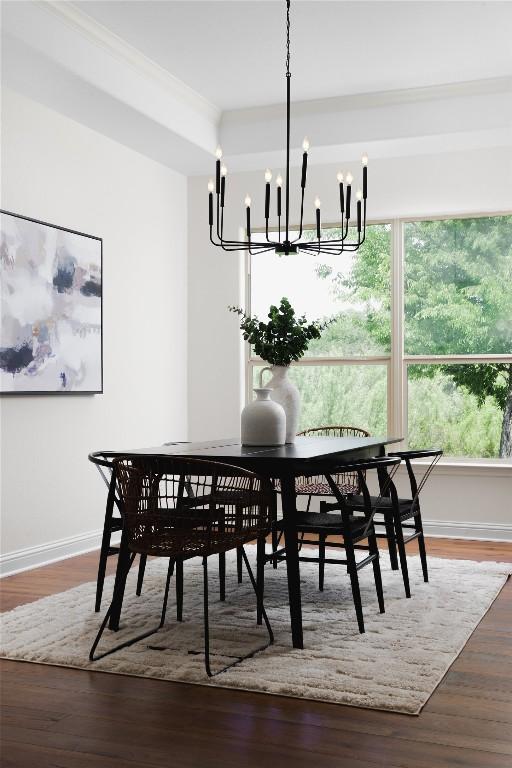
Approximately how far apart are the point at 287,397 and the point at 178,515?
143 centimetres

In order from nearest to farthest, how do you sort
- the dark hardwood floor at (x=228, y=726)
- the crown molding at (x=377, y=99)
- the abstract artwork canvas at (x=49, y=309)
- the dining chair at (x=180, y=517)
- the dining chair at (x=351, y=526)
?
the dark hardwood floor at (x=228, y=726) < the dining chair at (x=180, y=517) < the dining chair at (x=351, y=526) < the abstract artwork canvas at (x=49, y=309) < the crown molding at (x=377, y=99)

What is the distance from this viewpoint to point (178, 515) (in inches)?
133

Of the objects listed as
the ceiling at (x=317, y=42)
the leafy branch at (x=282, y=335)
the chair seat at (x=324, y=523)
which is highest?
the ceiling at (x=317, y=42)

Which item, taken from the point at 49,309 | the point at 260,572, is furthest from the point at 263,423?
the point at 49,309

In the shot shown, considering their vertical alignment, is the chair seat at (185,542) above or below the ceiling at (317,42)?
below

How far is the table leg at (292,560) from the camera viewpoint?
3.49 m

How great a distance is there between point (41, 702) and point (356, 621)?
1486 millimetres

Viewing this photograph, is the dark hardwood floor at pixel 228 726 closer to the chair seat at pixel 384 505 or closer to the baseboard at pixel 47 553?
the chair seat at pixel 384 505

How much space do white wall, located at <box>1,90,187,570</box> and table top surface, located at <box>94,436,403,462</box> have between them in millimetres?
988

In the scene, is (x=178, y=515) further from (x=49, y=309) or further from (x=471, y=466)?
(x=471, y=466)

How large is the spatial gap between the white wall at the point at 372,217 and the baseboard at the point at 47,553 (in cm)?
165

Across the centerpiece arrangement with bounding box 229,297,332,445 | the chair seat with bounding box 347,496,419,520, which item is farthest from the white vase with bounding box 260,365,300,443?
the chair seat with bounding box 347,496,419,520

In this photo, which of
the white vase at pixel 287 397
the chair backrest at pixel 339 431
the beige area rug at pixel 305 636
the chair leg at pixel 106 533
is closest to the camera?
the beige area rug at pixel 305 636

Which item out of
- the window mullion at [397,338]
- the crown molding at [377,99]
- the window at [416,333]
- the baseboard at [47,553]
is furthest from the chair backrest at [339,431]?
the crown molding at [377,99]
